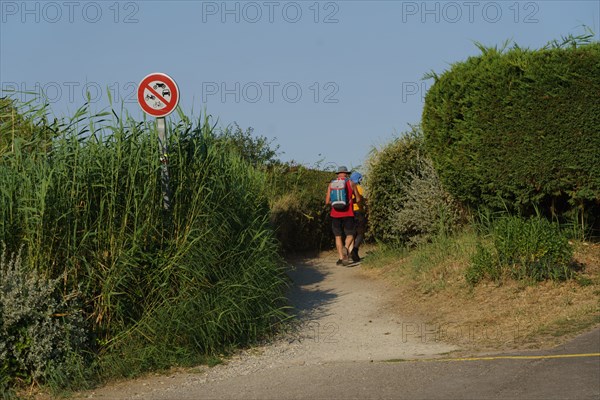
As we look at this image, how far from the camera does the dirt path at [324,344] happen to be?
8.41 metres

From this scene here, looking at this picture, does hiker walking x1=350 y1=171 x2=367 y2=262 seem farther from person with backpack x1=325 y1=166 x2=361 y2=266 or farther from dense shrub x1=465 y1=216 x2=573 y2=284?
dense shrub x1=465 y1=216 x2=573 y2=284

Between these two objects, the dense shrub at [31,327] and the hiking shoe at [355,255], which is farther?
the hiking shoe at [355,255]

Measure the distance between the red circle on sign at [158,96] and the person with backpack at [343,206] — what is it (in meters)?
6.14

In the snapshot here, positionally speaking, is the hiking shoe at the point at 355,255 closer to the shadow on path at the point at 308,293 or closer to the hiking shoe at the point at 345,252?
the hiking shoe at the point at 345,252

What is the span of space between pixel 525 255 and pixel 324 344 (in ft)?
10.7

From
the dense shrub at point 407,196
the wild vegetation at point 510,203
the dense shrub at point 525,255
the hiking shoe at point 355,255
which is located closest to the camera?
the wild vegetation at point 510,203

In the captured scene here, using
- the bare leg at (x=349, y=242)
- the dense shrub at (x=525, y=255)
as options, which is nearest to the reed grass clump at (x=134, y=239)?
the dense shrub at (x=525, y=255)

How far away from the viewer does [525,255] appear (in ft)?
37.4

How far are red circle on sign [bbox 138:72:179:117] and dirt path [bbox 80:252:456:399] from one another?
313 centimetres

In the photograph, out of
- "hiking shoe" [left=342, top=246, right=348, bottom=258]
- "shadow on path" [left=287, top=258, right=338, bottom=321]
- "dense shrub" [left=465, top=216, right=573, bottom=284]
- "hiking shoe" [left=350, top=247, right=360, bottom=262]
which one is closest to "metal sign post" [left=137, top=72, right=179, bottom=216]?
"shadow on path" [left=287, top=258, right=338, bottom=321]

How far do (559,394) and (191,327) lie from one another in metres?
4.05

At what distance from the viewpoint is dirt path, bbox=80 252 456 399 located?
331 inches

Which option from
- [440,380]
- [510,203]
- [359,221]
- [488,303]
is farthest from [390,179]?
[440,380]

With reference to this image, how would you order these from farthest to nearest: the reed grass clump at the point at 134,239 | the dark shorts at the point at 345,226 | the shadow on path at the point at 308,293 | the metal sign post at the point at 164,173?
the dark shorts at the point at 345,226 → the shadow on path at the point at 308,293 → the metal sign post at the point at 164,173 → the reed grass clump at the point at 134,239
